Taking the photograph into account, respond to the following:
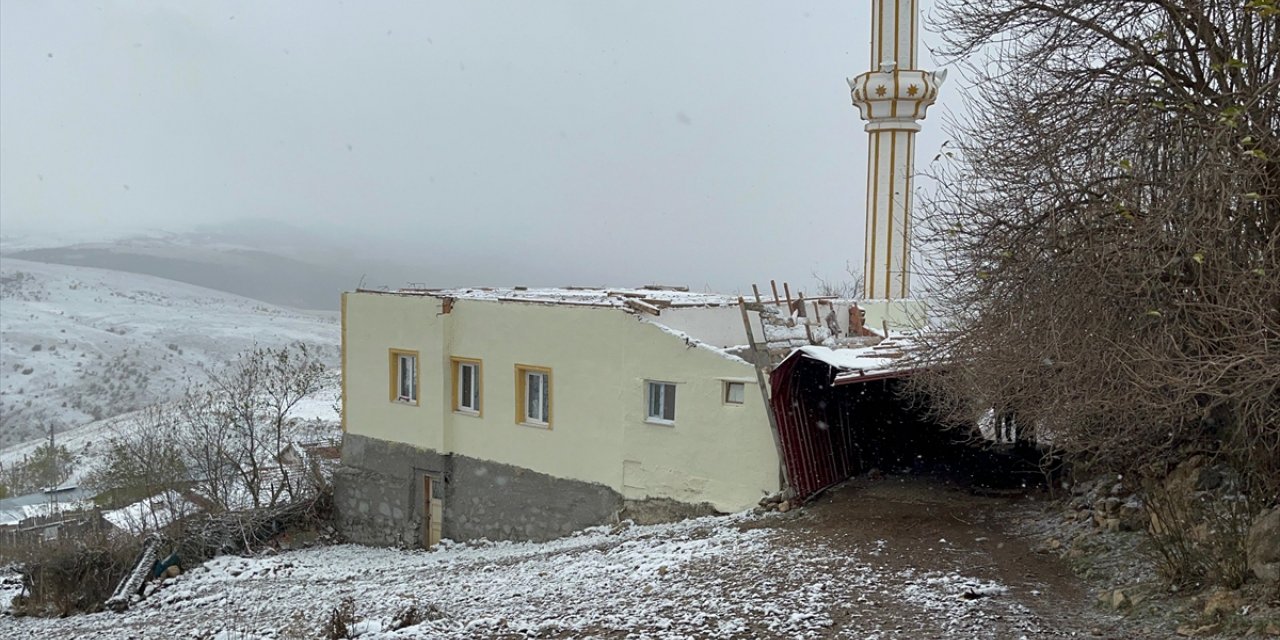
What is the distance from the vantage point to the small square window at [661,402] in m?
15.4

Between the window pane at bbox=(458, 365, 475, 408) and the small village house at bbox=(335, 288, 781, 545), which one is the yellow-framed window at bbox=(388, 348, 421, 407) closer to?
the small village house at bbox=(335, 288, 781, 545)

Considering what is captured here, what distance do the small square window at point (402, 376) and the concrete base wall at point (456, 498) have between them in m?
0.94

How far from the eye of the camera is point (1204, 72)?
857 centimetres

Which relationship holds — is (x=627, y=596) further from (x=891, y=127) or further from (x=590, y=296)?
(x=891, y=127)

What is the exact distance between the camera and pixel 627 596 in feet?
32.3

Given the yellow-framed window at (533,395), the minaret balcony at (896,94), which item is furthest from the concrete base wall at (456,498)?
the minaret balcony at (896,94)

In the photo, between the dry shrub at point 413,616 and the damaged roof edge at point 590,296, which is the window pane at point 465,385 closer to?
the damaged roof edge at point 590,296

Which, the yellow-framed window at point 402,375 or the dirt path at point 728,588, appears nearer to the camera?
the dirt path at point 728,588

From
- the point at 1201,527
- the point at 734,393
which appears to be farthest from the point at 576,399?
the point at 1201,527

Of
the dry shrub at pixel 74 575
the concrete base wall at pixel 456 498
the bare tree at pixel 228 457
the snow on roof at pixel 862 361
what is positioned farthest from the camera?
the bare tree at pixel 228 457

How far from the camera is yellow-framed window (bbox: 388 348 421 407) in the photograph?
19.3 m

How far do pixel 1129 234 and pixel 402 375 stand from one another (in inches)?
566

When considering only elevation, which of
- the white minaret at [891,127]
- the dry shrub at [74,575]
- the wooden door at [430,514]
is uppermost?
the white minaret at [891,127]

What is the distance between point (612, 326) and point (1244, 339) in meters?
9.91
